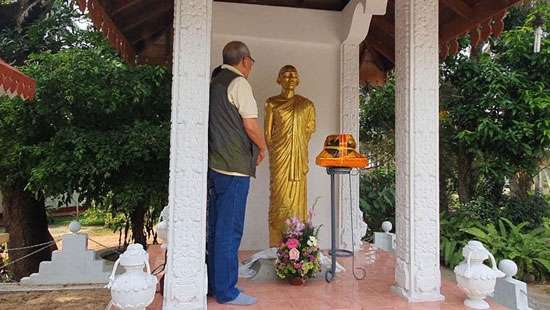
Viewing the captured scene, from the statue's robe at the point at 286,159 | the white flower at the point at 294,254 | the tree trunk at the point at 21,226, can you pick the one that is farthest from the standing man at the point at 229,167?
the tree trunk at the point at 21,226

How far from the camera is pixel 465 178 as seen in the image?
8094 millimetres

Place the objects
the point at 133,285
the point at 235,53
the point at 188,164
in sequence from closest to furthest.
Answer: the point at 133,285
the point at 188,164
the point at 235,53

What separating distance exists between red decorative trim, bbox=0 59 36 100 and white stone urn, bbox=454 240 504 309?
4214 millimetres

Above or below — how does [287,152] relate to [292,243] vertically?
above

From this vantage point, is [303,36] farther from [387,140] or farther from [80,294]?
[387,140]

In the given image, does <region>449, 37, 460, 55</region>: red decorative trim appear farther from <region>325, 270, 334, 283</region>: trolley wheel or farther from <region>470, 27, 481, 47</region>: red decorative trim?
<region>325, 270, 334, 283</region>: trolley wheel

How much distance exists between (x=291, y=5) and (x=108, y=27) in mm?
1927

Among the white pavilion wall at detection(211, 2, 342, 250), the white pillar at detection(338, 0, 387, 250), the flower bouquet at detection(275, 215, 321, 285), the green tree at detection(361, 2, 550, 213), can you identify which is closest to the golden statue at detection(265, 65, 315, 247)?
the flower bouquet at detection(275, 215, 321, 285)

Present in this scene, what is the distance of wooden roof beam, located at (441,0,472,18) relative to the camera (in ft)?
12.6

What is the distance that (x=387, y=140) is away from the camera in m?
9.01

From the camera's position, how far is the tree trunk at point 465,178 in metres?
8.00

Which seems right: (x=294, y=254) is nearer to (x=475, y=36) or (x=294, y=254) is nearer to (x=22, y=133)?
(x=475, y=36)

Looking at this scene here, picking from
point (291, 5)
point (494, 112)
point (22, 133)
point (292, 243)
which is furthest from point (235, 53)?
point (494, 112)

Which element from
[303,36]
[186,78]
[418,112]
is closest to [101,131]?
[303,36]
